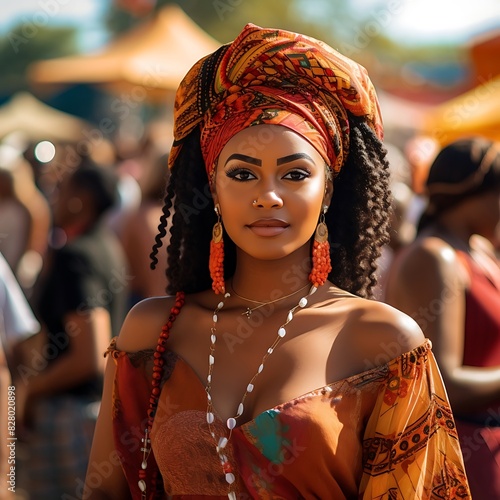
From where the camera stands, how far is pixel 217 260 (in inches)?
106

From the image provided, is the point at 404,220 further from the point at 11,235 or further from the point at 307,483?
the point at 307,483

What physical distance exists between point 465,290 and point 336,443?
150 cm

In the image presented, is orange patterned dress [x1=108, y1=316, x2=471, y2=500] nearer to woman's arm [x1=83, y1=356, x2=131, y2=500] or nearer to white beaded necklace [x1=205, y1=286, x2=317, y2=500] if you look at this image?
white beaded necklace [x1=205, y1=286, x2=317, y2=500]

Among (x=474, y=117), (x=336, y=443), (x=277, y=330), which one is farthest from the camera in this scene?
(x=474, y=117)

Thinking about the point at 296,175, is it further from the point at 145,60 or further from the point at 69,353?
the point at 145,60

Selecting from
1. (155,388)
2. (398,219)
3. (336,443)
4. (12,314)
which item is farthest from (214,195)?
Result: (398,219)

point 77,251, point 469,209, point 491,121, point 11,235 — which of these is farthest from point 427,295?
point 11,235

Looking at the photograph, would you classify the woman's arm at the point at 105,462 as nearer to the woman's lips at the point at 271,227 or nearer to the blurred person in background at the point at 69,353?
the woman's lips at the point at 271,227

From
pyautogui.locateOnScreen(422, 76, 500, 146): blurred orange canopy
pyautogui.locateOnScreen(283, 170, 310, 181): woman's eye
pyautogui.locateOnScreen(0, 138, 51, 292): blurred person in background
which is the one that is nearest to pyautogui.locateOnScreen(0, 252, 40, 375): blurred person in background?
pyautogui.locateOnScreen(283, 170, 310, 181): woman's eye

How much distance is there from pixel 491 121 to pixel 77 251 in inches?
142

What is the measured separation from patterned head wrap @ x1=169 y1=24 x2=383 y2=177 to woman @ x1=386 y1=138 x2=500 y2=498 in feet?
3.73

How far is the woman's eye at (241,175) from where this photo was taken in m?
2.54

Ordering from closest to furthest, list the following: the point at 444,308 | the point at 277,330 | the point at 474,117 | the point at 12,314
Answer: the point at 277,330, the point at 444,308, the point at 12,314, the point at 474,117

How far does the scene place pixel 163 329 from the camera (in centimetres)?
266
